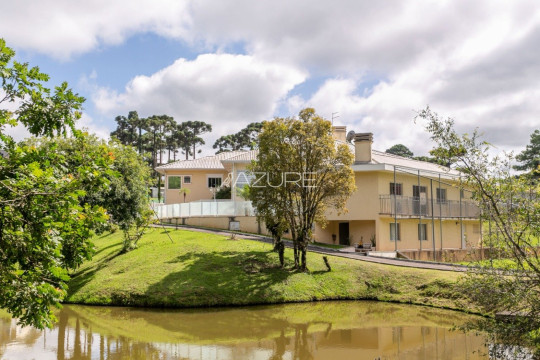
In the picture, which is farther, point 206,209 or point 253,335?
point 206,209

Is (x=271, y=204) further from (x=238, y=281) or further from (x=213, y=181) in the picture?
(x=213, y=181)

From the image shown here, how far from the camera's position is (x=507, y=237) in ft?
27.0

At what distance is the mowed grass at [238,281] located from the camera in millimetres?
19938

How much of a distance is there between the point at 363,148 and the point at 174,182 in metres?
21.8

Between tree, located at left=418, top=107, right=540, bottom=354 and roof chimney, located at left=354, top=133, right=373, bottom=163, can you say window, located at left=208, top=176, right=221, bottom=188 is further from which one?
tree, located at left=418, top=107, right=540, bottom=354

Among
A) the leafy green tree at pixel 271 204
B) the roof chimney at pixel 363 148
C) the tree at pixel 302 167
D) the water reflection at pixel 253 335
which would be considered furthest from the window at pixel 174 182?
the water reflection at pixel 253 335

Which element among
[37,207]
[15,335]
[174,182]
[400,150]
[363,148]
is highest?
[400,150]

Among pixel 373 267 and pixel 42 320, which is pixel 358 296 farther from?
pixel 42 320

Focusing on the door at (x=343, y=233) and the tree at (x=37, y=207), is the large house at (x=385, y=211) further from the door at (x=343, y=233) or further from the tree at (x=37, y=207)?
the tree at (x=37, y=207)

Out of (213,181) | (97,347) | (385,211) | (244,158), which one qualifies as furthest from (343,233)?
(97,347)

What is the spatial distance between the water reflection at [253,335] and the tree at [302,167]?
510 cm

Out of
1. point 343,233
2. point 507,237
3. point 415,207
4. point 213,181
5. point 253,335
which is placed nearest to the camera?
point 507,237

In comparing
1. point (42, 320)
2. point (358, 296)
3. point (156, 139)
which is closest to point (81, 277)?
point (358, 296)

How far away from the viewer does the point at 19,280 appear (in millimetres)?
5621
